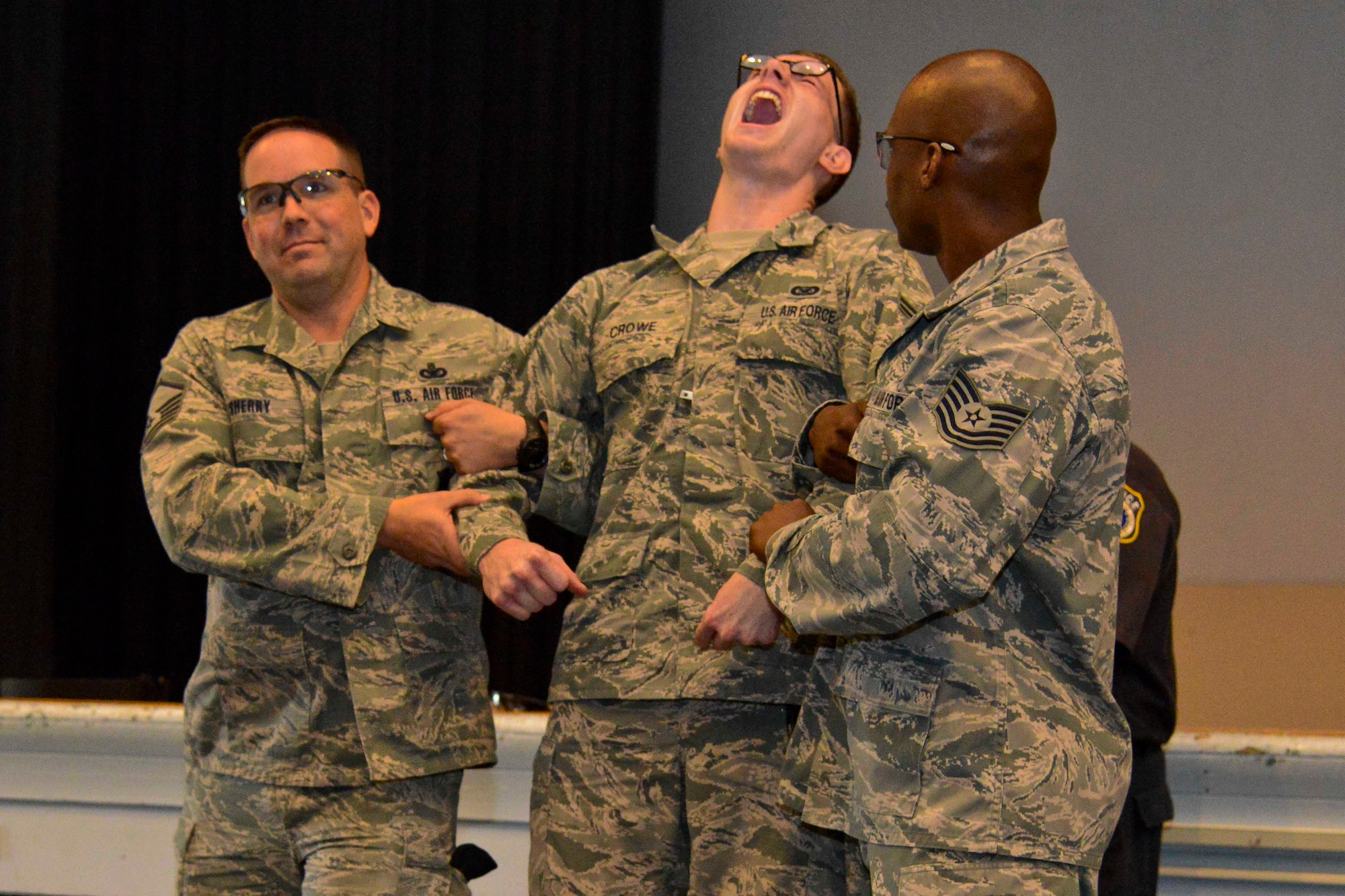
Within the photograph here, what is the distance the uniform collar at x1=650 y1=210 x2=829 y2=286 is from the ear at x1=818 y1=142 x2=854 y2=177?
112 mm

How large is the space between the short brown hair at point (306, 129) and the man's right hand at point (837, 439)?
1.04 meters

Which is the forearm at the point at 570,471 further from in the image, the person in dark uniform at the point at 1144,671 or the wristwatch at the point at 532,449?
the person in dark uniform at the point at 1144,671

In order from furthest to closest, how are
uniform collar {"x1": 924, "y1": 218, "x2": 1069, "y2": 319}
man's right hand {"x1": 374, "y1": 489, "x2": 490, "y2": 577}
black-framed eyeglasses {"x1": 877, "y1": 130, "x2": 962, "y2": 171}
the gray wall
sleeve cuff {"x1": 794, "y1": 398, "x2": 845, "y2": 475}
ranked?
the gray wall
man's right hand {"x1": 374, "y1": 489, "x2": 490, "y2": 577}
sleeve cuff {"x1": 794, "y1": 398, "x2": 845, "y2": 475}
black-framed eyeglasses {"x1": 877, "y1": 130, "x2": 962, "y2": 171}
uniform collar {"x1": 924, "y1": 218, "x2": 1069, "y2": 319}

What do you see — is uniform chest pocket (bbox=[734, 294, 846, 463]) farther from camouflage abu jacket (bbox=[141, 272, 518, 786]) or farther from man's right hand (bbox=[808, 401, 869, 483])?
camouflage abu jacket (bbox=[141, 272, 518, 786])

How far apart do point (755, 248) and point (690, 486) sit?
15.5 inches

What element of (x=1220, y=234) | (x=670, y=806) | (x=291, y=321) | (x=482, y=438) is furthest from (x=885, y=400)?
(x=1220, y=234)

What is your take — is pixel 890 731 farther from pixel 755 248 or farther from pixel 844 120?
pixel 844 120

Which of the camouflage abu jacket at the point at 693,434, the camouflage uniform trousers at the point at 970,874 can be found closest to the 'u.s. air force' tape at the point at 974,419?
the camouflage uniform trousers at the point at 970,874

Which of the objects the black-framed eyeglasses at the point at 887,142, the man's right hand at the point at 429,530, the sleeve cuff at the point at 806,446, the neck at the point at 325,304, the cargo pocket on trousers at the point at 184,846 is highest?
the black-framed eyeglasses at the point at 887,142

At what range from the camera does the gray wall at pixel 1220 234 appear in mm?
3518

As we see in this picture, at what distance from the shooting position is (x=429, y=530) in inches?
77.8

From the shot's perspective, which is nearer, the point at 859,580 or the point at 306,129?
the point at 859,580

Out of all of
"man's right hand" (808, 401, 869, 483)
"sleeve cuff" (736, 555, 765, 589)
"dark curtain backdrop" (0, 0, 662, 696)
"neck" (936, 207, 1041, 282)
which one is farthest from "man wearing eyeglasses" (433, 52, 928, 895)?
"dark curtain backdrop" (0, 0, 662, 696)

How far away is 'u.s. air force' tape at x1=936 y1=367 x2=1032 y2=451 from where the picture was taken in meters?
1.25
